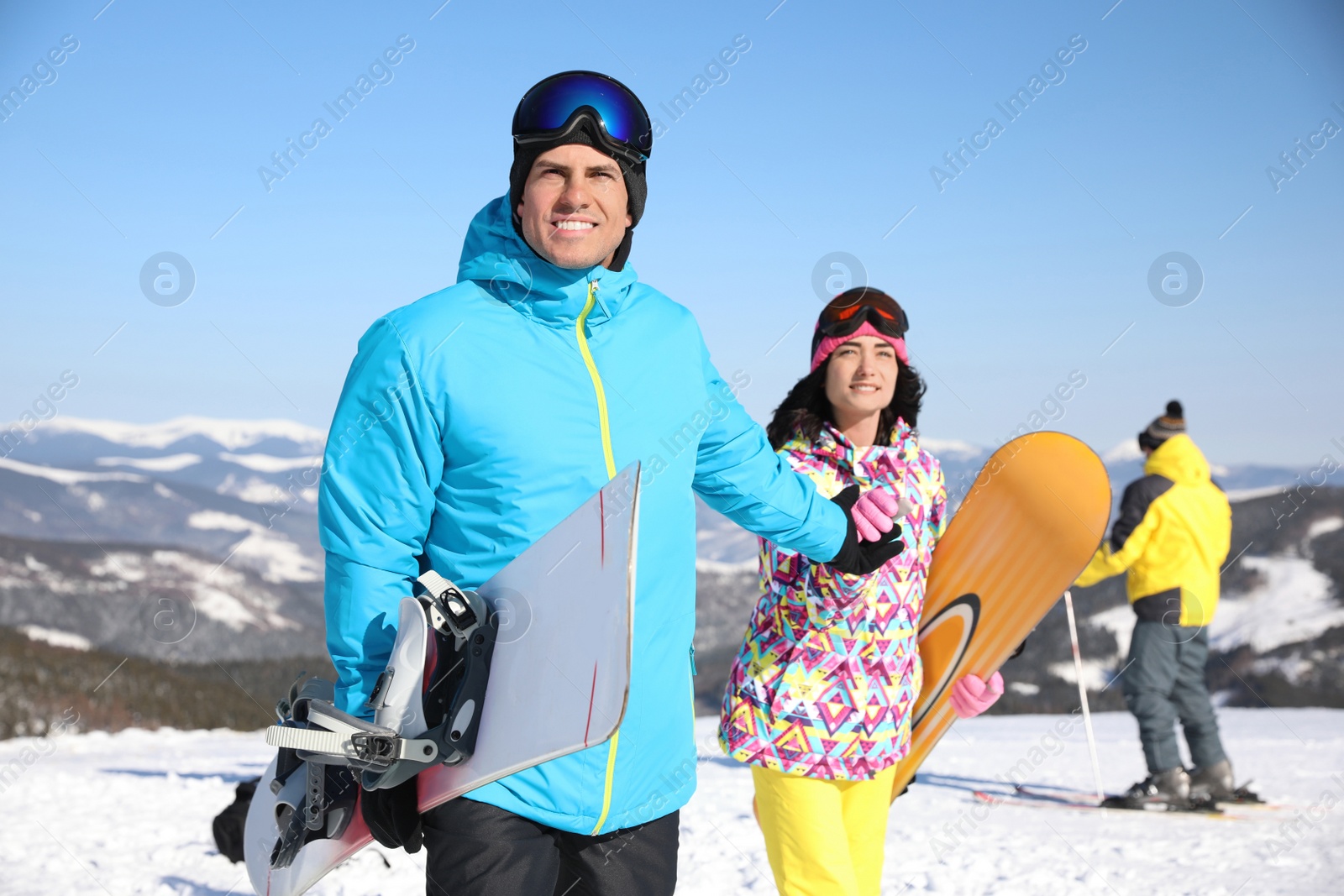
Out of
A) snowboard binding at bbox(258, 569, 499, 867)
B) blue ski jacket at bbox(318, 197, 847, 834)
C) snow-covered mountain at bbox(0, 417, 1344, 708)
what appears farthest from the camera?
snow-covered mountain at bbox(0, 417, 1344, 708)

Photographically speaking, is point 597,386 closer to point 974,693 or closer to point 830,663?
point 830,663

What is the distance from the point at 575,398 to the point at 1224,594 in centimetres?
2089

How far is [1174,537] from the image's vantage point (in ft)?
19.8

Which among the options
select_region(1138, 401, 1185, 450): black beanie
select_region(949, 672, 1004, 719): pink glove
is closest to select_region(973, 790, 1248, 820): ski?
select_region(1138, 401, 1185, 450): black beanie

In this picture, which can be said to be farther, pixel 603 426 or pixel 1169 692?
pixel 1169 692

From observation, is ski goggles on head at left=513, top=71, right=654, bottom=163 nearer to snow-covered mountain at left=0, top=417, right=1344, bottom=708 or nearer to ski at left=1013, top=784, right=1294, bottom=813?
snow-covered mountain at left=0, top=417, right=1344, bottom=708

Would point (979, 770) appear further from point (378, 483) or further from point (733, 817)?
point (378, 483)

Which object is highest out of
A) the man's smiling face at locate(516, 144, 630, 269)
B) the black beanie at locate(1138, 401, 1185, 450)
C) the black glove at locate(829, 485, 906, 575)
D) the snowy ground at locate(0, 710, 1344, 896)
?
the black beanie at locate(1138, 401, 1185, 450)

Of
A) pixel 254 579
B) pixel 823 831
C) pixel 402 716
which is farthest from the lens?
pixel 254 579

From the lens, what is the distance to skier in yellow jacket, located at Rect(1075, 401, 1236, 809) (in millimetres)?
5973

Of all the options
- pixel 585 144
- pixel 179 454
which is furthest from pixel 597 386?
pixel 179 454

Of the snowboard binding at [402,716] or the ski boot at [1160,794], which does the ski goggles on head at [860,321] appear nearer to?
the snowboard binding at [402,716]

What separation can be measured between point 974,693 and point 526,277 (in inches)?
82.5

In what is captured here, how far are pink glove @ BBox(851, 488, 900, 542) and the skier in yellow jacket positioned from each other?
3835mm
